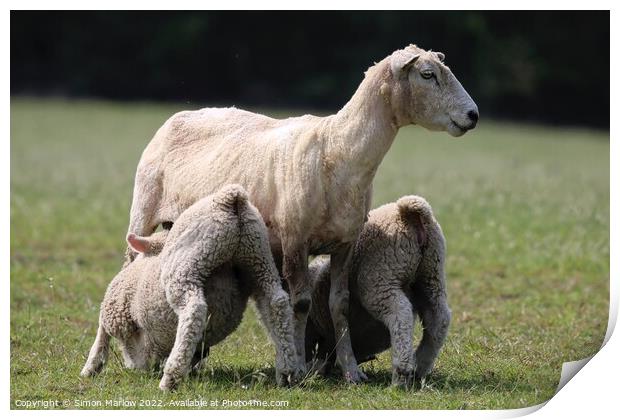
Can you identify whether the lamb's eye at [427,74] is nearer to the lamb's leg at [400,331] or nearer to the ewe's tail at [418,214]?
the ewe's tail at [418,214]

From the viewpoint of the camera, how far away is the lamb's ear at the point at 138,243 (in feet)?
23.4

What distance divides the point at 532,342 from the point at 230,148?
2730 millimetres

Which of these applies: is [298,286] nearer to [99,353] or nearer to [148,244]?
[148,244]

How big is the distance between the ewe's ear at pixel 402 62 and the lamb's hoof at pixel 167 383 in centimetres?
230

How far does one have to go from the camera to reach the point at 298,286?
6.95 meters

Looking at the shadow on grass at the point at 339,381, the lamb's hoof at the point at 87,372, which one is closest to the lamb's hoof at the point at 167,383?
the shadow on grass at the point at 339,381

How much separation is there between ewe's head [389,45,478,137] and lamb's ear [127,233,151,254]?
1855mm

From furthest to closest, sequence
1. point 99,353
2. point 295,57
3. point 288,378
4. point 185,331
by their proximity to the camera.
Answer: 1. point 295,57
2. point 99,353
3. point 288,378
4. point 185,331

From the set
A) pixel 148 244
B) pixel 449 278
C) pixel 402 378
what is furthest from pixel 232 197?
pixel 449 278

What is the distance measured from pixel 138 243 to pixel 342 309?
4.58ft

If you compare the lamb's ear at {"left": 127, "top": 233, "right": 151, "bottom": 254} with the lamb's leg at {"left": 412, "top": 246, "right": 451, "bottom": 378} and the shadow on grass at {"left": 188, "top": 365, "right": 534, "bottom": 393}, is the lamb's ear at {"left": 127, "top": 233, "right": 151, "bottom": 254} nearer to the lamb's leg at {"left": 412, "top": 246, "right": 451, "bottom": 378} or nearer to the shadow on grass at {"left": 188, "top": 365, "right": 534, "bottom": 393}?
the shadow on grass at {"left": 188, "top": 365, "right": 534, "bottom": 393}
